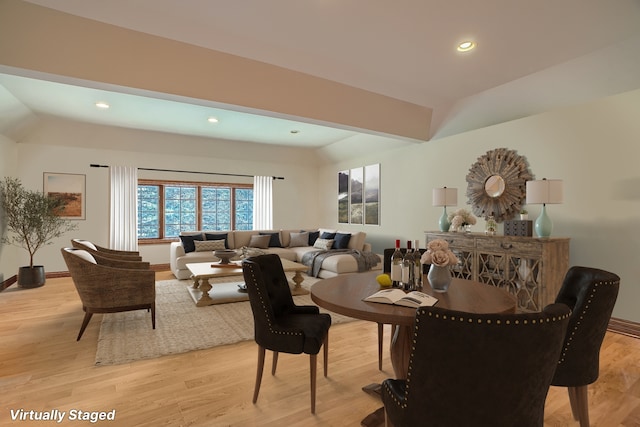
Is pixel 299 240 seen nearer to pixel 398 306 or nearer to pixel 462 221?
pixel 462 221

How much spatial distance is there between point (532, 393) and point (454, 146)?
4540 mm

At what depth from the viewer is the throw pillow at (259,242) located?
6.58 m

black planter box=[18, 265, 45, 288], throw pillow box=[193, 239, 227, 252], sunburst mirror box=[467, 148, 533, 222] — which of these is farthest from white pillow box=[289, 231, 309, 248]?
black planter box=[18, 265, 45, 288]

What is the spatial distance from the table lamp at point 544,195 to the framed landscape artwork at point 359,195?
346 cm

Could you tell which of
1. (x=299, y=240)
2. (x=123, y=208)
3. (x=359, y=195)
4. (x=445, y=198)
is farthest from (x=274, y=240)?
(x=445, y=198)

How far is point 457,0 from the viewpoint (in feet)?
7.95

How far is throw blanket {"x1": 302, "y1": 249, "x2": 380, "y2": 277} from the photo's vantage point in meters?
5.53

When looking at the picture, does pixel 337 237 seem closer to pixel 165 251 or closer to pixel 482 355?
pixel 165 251

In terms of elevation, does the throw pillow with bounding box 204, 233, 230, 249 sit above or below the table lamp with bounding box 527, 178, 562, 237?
below

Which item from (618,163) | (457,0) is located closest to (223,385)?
(457,0)

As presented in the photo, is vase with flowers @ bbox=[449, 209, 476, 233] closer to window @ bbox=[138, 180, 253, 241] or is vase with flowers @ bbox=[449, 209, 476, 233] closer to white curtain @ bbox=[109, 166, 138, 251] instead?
window @ bbox=[138, 180, 253, 241]

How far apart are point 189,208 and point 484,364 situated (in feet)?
24.3

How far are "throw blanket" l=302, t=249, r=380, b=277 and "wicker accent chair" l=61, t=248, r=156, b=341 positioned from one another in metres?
2.97

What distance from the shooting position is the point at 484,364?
0.97m
